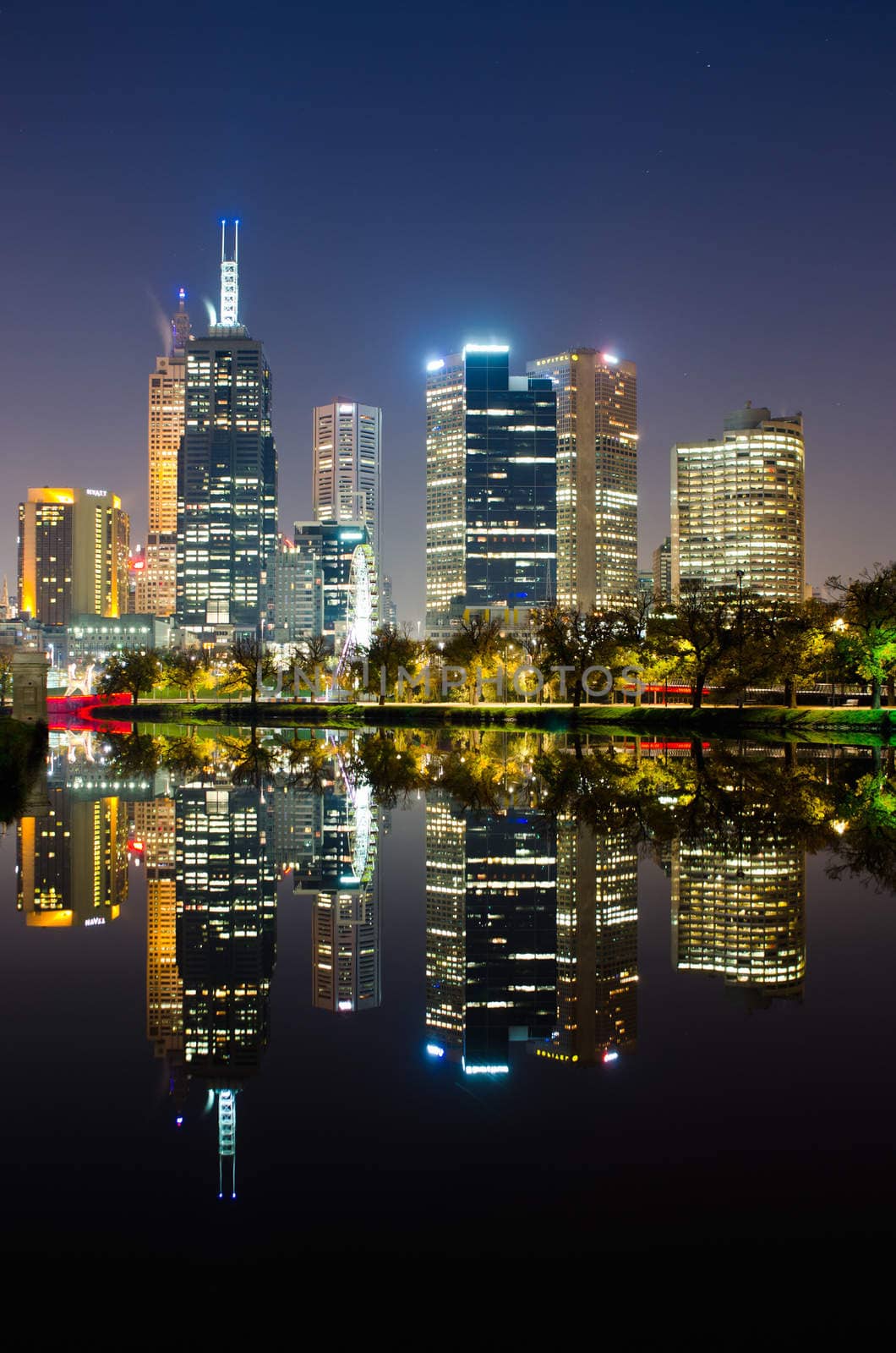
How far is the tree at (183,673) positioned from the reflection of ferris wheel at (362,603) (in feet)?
58.0

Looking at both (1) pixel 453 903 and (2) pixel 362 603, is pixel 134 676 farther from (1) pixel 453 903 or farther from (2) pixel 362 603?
(1) pixel 453 903

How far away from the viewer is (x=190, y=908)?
13992 millimetres

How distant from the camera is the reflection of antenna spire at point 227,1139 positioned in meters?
5.98

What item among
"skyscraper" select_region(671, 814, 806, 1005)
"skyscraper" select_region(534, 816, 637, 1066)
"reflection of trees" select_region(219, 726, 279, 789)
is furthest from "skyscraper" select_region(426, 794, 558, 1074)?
"reflection of trees" select_region(219, 726, 279, 789)

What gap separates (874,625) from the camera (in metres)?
59.8

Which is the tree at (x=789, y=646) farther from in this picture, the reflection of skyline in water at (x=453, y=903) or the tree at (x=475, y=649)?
the reflection of skyline in water at (x=453, y=903)

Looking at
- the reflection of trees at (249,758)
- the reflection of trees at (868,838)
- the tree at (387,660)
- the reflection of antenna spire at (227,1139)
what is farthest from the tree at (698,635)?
the reflection of antenna spire at (227,1139)

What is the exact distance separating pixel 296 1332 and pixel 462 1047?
4.03 m

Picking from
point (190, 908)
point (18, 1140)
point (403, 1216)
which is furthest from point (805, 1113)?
point (190, 908)

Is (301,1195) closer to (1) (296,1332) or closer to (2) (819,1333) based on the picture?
(1) (296,1332)

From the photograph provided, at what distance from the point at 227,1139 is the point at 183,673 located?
110m

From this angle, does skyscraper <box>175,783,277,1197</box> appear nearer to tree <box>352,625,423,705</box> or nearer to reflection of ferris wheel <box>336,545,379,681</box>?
tree <box>352,625,423,705</box>

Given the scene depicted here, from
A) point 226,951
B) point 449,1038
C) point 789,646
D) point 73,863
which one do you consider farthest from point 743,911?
point 789,646

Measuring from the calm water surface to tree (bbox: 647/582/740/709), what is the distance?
45.9m
